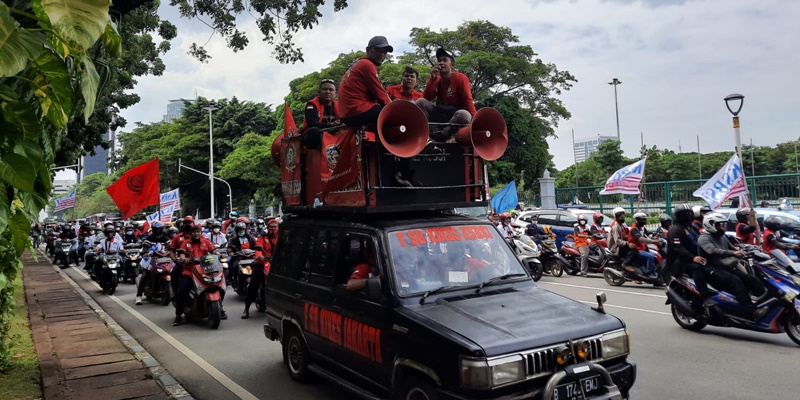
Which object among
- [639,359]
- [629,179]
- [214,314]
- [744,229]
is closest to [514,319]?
[639,359]

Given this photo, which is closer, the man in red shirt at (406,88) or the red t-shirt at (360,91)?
the red t-shirt at (360,91)

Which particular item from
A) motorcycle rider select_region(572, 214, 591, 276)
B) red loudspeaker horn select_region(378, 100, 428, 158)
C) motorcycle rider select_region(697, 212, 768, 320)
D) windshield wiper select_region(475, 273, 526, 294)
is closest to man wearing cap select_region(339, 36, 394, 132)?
red loudspeaker horn select_region(378, 100, 428, 158)

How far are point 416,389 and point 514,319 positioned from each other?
0.81 m

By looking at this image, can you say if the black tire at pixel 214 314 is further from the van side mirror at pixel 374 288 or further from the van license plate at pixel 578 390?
the van license plate at pixel 578 390

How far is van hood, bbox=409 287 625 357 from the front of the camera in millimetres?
3473

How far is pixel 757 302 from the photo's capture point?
6.89m

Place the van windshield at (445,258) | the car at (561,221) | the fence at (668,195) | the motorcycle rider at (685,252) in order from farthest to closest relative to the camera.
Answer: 1. the car at (561,221)
2. the fence at (668,195)
3. the motorcycle rider at (685,252)
4. the van windshield at (445,258)

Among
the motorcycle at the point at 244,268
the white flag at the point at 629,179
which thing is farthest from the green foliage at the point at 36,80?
the white flag at the point at 629,179

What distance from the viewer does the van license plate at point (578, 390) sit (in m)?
3.41

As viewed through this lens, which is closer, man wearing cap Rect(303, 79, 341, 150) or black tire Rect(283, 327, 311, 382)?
black tire Rect(283, 327, 311, 382)

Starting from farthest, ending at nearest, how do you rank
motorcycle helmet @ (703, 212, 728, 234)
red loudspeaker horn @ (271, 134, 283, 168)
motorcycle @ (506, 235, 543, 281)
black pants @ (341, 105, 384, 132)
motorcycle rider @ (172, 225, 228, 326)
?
motorcycle @ (506, 235, 543, 281), motorcycle rider @ (172, 225, 228, 326), motorcycle helmet @ (703, 212, 728, 234), red loudspeaker horn @ (271, 134, 283, 168), black pants @ (341, 105, 384, 132)

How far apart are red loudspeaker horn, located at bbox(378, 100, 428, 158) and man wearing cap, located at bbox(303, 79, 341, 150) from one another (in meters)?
1.07

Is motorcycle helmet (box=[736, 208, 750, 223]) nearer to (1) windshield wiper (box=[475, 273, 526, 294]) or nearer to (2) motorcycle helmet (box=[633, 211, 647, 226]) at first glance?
(2) motorcycle helmet (box=[633, 211, 647, 226])

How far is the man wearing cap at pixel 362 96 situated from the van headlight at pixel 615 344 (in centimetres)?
252
